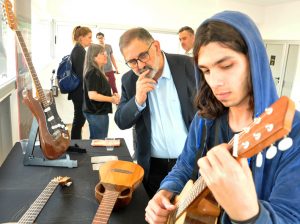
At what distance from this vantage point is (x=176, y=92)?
1607mm

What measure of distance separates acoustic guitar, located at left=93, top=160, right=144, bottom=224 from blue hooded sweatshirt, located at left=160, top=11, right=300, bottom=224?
40 cm

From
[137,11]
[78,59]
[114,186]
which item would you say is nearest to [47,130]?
[114,186]

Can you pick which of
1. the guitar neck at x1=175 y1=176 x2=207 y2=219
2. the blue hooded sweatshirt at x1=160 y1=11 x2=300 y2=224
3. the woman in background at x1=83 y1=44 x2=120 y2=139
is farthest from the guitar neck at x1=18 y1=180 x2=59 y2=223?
the woman in background at x1=83 y1=44 x2=120 y2=139

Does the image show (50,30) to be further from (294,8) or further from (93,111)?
(294,8)

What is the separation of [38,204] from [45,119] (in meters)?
0.54

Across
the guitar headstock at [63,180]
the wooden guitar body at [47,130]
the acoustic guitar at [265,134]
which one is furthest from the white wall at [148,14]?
the acoustic guitar at [265,134]

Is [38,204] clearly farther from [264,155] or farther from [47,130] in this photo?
[264,155]

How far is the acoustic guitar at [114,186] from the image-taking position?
1009 mm

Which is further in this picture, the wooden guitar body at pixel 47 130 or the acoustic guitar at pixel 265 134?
the wooden guitar body at pixel 47 130

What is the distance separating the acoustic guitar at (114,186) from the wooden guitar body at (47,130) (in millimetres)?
355

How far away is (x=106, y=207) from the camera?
3.35 ft

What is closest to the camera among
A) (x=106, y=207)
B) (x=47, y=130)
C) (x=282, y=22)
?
(x=106, y=207)

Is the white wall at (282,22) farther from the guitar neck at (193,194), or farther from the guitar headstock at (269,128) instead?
the guitar headstock at (269,128)

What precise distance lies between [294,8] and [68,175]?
22.8ft
